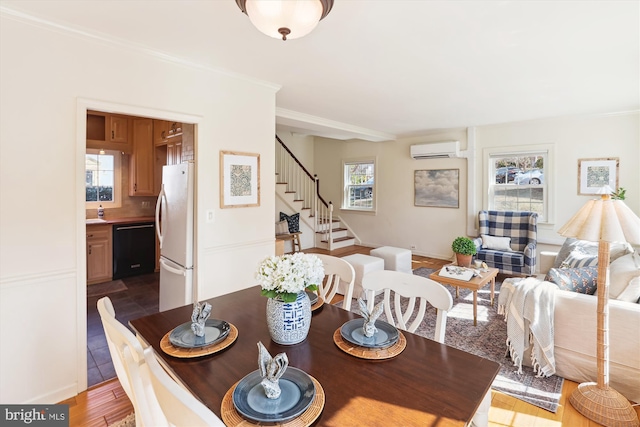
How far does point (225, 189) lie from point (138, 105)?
956 mm

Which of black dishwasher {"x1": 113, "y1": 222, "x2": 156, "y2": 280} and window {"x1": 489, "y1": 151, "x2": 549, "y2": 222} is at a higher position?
window {"x1": 489, "y1": 151, "x2": 549, "y2": 222}

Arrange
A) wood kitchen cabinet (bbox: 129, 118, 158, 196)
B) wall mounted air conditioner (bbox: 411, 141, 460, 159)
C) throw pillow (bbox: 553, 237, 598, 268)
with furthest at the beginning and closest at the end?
wall mounted air conditioner (bbox: 411, 141, 460, 159), wood kitchen cabinet (bbox: 129, 118, 158, 196), throw pillow (bbox: 553, 237, 598, 268)

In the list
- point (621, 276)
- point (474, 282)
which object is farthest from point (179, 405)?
point (474, 282)

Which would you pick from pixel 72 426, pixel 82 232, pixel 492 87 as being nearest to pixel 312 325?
pixel 72 426

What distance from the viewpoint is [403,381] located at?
109 cm

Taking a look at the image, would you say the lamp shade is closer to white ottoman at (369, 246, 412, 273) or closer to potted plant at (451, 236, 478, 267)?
potted plant at (451, 236, 478, 267)

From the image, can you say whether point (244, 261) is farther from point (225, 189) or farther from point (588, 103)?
point (588, 103)

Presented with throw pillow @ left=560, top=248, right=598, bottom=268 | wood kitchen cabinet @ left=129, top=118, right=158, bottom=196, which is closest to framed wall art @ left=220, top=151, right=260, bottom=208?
wood kitchen cabinet @ left=129, top=118, right=158, bottom=196

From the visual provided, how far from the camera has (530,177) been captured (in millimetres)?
5215

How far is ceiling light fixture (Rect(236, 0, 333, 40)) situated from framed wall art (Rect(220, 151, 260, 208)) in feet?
5.30

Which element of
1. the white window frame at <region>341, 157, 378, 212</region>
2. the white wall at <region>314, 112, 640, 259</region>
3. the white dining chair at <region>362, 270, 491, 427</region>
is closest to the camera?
the white dining chair at <region>362, 270, 491, 427</region>

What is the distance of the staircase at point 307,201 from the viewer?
6.71 m

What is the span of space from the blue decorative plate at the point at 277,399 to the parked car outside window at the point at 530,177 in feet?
18.2

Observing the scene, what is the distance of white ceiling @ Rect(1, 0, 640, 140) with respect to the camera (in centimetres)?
192
